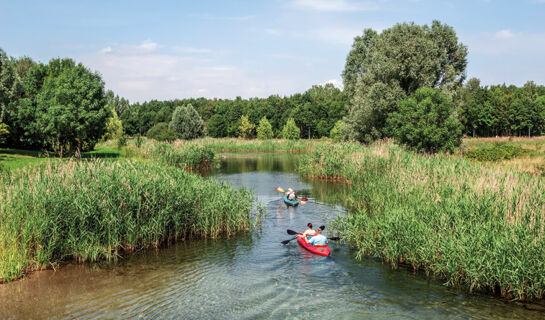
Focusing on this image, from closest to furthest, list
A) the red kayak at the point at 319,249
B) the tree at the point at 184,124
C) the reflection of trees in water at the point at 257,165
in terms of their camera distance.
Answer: the red kayak at the point at 319,249 → the reflection of trees in water at the point at 257,165 → the tree at the point at 184,124

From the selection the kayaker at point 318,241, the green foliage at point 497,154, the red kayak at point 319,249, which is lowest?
the red kayak at point 319,249

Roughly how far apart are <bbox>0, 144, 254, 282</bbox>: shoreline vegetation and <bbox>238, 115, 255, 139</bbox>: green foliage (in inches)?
2996

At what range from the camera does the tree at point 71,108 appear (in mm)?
29375

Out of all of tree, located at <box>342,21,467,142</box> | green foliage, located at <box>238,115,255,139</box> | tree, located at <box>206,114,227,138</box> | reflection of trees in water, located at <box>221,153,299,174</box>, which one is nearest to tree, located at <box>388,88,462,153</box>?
tree, located at <box>342,21,467,142</box>

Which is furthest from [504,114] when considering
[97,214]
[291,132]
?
[97,214]

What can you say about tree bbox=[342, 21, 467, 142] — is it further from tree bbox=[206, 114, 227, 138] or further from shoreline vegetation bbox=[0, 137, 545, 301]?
tree bbox=[206, 114, 227, 138]

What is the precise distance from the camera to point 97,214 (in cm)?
1189

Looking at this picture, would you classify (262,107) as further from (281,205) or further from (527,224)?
(527,224)

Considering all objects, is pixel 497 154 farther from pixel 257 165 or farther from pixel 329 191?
pixel 257 165

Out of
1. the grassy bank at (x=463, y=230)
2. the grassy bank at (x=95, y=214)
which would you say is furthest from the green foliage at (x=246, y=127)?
the grassy bank at (x=95, y=214)

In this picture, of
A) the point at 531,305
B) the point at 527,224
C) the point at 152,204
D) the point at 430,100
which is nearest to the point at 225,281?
the point at 152,204

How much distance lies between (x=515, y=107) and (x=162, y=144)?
70089 mm

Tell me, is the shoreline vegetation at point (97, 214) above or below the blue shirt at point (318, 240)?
above

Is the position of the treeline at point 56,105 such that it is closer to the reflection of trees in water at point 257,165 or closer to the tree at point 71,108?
the tree at point 71,108
